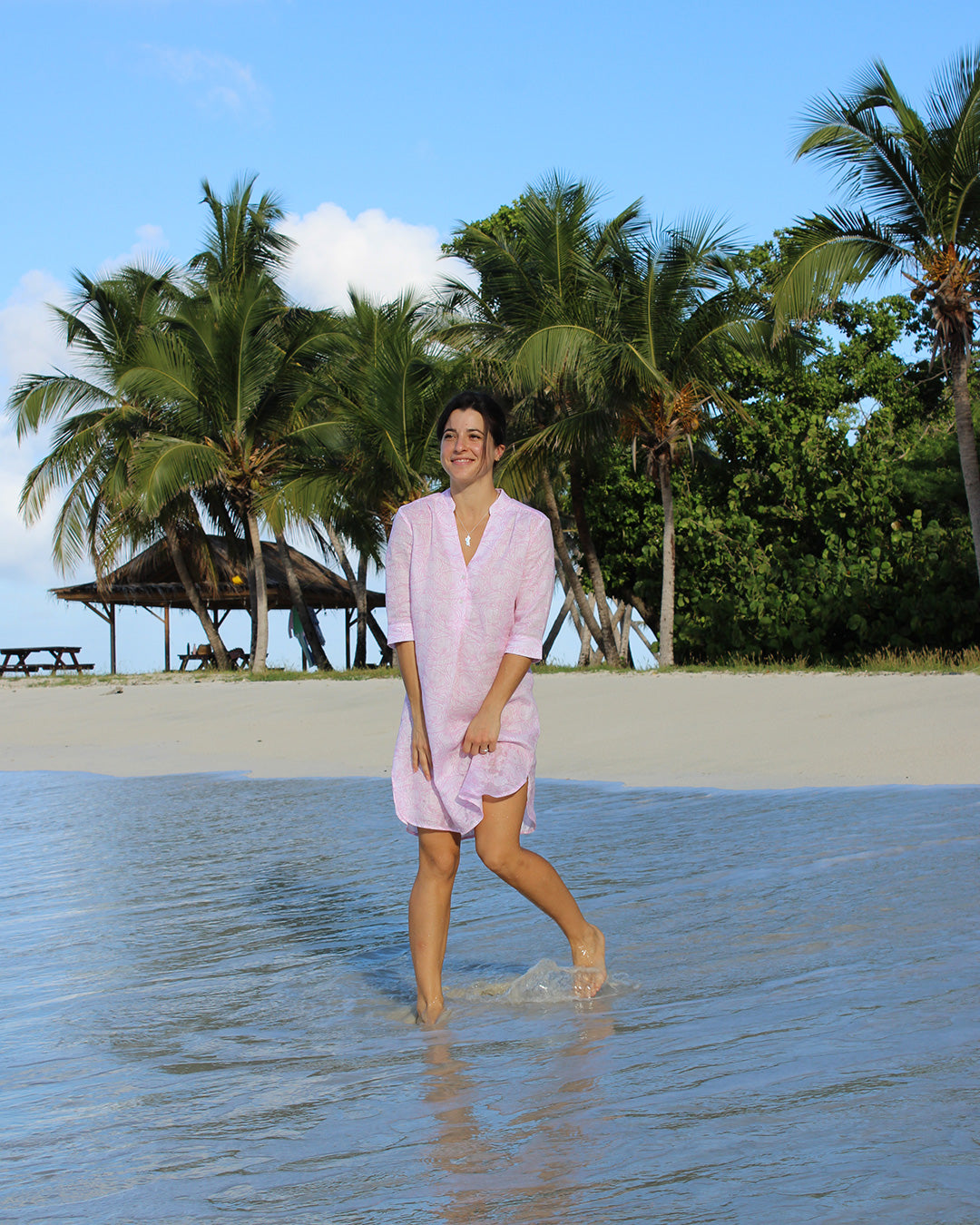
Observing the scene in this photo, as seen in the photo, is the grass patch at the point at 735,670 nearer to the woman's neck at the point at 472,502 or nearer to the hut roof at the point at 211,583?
the hut roof at the point at 211,583

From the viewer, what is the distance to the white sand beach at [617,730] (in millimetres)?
7934

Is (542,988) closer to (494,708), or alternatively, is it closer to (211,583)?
(494,708)

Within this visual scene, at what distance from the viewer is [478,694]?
118 inches

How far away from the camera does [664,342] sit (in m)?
19.1

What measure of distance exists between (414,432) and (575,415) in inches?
127

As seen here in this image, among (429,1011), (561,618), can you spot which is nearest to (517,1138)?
(429,1011)

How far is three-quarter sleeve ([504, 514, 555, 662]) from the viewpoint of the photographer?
300 cm

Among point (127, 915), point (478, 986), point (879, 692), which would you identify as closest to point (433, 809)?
point (478, 986)

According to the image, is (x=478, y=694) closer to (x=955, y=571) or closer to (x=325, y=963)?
(x=325, y=963)

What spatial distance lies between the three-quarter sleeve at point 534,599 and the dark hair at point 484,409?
288 millimetres

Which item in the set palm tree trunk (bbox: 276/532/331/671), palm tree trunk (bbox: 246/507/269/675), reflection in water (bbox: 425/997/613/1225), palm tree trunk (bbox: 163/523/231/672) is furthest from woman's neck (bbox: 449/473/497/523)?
palm tree trunk (bbox: 276/532/331/671)

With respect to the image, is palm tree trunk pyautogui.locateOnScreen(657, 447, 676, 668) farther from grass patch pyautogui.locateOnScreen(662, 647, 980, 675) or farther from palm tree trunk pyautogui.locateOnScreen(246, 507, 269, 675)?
palm tree trunk pyautogui.locateOnScreen(246, 507, 269, 675)

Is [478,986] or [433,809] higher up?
[433,809]

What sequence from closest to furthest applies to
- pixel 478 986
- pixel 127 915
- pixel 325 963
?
pixel 478 986 → pixel 325 963 → pixel 127 915
